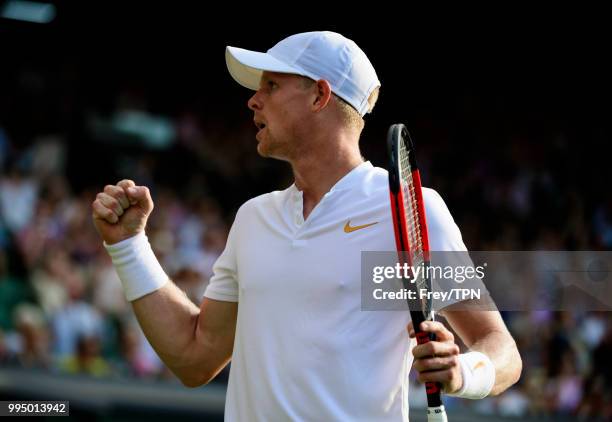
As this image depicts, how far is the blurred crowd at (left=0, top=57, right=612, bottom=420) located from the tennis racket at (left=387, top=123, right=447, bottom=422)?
3774 millimetres

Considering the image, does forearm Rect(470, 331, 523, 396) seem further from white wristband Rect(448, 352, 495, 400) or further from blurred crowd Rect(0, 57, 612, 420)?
blurred crowd Rect(0, 57, 612, 420)

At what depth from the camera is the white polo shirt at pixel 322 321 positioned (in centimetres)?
276

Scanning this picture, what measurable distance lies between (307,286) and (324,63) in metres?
0.68

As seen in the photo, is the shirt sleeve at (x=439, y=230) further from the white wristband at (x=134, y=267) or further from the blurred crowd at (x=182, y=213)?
the blurred crowd at (x=182, y=213)

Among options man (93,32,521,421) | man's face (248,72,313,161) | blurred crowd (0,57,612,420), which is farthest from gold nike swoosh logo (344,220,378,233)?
blurred crowd (0,57,612,420)

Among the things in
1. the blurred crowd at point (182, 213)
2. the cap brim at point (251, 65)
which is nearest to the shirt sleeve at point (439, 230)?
the cap brim at point (251, 65)

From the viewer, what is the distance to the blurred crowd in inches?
312

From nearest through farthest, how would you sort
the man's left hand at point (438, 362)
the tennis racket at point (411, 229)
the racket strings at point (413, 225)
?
the man's left hand at point (438, 362) → the tennis racket at point (411, 229) → the racket strings at point (413, 225)

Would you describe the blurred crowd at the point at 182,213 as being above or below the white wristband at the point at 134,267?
above

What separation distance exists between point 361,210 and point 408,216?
158 millimetres

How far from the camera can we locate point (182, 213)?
10297 millimetres

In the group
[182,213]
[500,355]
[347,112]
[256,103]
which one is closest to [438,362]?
[500,355]

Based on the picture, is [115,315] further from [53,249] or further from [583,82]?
[583,82]

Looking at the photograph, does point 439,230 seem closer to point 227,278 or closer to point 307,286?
point 307,286
